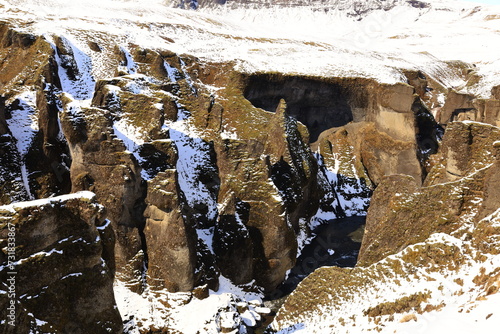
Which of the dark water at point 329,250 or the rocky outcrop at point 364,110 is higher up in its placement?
the rocky outcrop at point 364,110

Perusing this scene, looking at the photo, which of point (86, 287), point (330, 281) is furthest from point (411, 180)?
point (86, 287)

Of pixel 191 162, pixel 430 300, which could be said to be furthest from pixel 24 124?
pixel 430 300

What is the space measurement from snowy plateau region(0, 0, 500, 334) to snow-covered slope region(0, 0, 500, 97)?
2.74 feet

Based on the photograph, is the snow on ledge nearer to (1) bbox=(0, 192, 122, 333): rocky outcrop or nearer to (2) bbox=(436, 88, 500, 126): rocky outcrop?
(1) bbox=(0, 192, 122, 333): rocky outcrop

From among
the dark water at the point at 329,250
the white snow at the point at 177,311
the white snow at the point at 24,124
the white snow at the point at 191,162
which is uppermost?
the white snow at the point at 24,124

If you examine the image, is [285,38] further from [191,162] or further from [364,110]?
[191,162]

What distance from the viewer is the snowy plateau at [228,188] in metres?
12.6

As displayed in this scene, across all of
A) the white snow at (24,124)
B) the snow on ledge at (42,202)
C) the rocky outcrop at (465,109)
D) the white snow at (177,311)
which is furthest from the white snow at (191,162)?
the rocky outcrop at (465,109)

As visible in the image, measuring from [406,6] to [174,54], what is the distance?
449ft

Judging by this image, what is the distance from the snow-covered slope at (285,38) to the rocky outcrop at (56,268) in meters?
34.8

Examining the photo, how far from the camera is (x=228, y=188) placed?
29188 millimetres

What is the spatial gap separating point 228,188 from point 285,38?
58.7m

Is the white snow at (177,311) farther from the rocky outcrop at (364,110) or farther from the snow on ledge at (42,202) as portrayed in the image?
the rocky outcrop at (364,110)

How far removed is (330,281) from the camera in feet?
52.7
